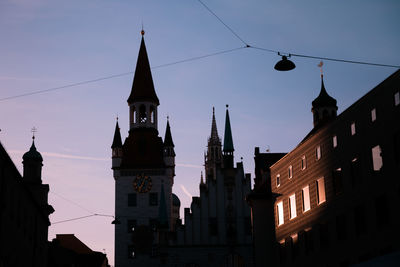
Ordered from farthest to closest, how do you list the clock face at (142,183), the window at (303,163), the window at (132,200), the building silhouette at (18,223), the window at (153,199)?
the clock face at (142,183) → the window at (153,199) → the window at (132,200) → the window at (303,163) → the building silhouette at (18,223)

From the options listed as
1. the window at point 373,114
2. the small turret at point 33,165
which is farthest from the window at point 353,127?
the small turret at point 33,165

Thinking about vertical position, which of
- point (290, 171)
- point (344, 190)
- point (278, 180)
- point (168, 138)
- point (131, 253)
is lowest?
point (344, 190)

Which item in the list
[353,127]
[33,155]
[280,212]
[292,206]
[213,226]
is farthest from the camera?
[213,226]

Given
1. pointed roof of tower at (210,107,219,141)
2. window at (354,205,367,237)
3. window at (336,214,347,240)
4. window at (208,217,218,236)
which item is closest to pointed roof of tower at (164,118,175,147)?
window at (208,217,218,236)

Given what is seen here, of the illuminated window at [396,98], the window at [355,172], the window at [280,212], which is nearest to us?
the illuminated window at [396,98]

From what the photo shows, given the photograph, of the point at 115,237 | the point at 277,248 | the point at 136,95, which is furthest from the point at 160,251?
the point at 277,248

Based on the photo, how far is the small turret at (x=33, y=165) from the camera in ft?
180

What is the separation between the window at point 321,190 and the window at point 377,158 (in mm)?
5460

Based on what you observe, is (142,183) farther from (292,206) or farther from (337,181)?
(337,181)

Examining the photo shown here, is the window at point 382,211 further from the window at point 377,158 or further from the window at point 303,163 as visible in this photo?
the window at point 303,163

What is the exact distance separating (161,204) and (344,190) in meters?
52.2

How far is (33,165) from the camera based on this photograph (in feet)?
182

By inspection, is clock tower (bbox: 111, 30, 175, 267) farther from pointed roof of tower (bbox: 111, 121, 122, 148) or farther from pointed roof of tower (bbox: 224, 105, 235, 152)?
pointed roof of tower (bbox: 224, 105, 235, 152)

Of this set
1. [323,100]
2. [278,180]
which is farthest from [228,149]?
[278,180]
